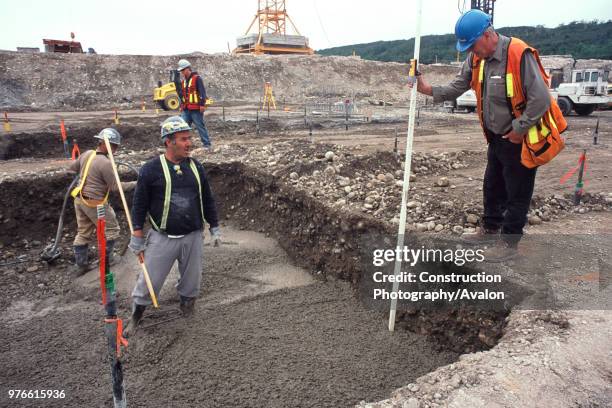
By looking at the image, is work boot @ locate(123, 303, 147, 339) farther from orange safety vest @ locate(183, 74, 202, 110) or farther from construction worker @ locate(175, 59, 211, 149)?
orange safety vest @ locate(183, 74, 202, 110)

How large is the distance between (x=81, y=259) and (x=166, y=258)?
7.44ft

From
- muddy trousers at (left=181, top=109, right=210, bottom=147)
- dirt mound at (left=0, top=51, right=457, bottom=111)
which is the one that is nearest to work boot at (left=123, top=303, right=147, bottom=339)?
muddy trousers at (left=181, top=109, right=210, bottom=147)

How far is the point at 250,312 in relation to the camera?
4.57 meters

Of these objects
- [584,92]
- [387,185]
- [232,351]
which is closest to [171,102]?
[387,185]

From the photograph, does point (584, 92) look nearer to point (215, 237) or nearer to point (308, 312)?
point (308, 312)

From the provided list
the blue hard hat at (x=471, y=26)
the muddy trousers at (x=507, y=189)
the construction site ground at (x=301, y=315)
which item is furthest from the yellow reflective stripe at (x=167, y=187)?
the muddy trousers at (x=507, y=189)

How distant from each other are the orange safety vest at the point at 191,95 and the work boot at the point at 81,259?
403 cm

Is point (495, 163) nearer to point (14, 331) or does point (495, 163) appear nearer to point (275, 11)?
point (14, 331)

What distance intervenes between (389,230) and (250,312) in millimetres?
1702

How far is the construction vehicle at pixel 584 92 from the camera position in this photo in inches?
691

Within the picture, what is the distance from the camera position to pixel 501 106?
3.43 meters

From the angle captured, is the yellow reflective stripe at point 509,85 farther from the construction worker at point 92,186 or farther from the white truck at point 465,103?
the white truck at point 465,103

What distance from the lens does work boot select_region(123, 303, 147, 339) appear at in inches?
161

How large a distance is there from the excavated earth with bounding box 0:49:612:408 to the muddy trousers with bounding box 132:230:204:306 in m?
0.43
